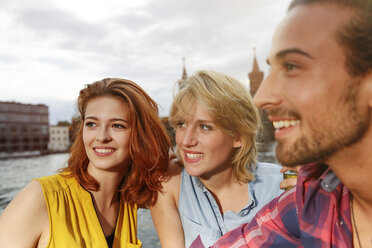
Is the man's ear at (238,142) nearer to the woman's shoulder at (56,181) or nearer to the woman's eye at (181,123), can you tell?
the woman's eye at (181,123)

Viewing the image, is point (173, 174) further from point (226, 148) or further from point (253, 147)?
point (253, 147)

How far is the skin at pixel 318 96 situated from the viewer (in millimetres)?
960

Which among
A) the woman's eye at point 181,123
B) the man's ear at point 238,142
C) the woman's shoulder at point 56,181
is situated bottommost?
the woman's shoulder at point 56,181

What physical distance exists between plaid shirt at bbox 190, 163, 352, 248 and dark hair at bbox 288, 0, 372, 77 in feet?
1.63

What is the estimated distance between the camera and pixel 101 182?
2.42 meters

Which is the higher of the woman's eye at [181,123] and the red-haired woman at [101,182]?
the woman's eye at [181,123]

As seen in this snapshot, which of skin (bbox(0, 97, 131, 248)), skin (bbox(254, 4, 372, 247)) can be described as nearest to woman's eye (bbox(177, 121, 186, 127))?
skin (bbox(0, 97, 131, 248))

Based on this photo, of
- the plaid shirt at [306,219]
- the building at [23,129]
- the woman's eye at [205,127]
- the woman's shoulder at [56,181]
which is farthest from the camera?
the building at [23,129]

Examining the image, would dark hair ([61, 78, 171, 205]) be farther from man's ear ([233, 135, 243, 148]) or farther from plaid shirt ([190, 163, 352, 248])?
plaid shirt ([190, 163, 352, 248])

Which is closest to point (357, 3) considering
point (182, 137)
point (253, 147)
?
point (182, 137)

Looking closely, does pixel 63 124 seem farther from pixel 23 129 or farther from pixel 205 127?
pixel 205 127

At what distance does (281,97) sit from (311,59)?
160 millimetres

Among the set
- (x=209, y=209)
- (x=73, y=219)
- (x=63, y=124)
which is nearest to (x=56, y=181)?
(x=73, y=219)

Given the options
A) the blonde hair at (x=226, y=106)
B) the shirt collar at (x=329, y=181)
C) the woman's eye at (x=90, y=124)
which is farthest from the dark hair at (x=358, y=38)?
the woman's eye at (x=90, y=124)
